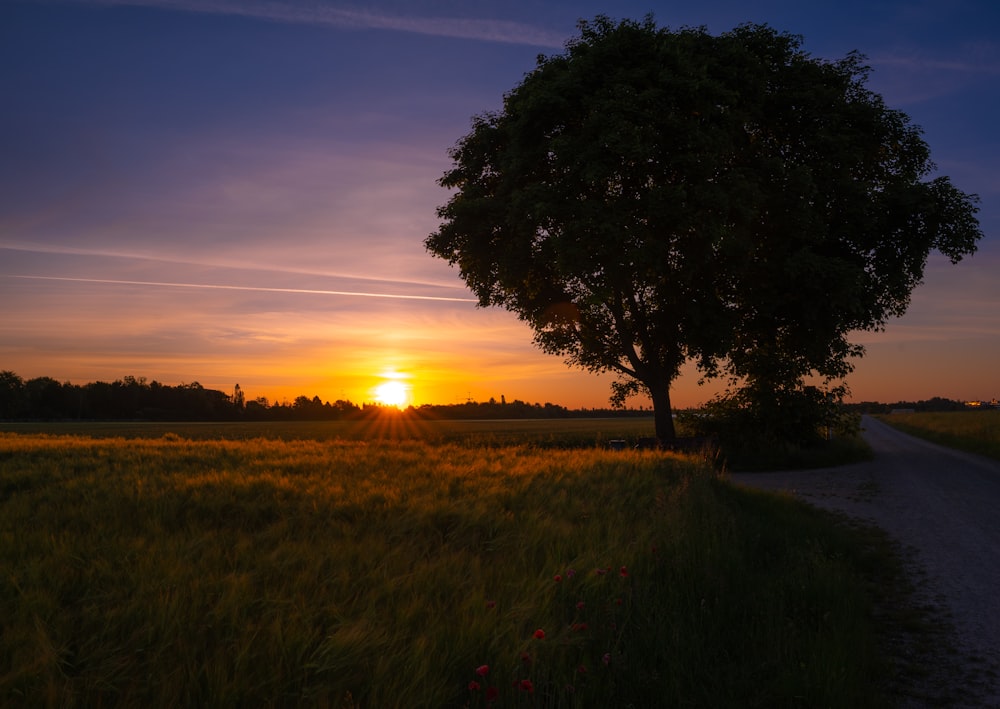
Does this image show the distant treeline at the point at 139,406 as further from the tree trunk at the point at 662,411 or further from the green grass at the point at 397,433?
the tree trunk at the point at 662,411

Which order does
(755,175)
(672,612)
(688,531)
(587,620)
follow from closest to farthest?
(587,620), (672,612), (688,531), (755,175)

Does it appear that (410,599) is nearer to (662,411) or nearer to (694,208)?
(694,208)

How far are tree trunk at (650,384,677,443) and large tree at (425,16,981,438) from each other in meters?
0.07

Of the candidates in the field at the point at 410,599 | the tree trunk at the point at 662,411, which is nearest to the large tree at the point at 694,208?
the tree trunk at the point at 662,411

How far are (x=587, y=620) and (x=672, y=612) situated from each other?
962mm

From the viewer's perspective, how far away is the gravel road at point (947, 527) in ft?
19.5

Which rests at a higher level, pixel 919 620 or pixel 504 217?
pixel 504 217

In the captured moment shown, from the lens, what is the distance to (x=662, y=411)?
28.1m

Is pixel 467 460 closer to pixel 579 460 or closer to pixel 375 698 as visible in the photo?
pixel 579 460

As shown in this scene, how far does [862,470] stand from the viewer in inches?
949

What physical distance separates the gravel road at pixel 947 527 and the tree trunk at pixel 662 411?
14.5ft

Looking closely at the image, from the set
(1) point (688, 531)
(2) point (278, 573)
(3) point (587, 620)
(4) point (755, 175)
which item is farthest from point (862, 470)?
(2) point (278, 573)

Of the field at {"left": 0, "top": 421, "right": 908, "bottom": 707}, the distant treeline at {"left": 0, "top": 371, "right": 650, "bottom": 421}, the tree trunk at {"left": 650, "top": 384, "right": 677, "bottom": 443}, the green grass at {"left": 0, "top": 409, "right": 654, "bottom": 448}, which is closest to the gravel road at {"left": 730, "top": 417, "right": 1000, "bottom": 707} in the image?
the field at {"left": 0, "top": 421, "right": 908, "bottom": 707}

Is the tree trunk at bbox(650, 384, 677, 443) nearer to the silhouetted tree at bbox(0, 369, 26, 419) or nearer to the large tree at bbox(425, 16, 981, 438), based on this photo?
the large tree at bbox(425, 16, 981, 438)
